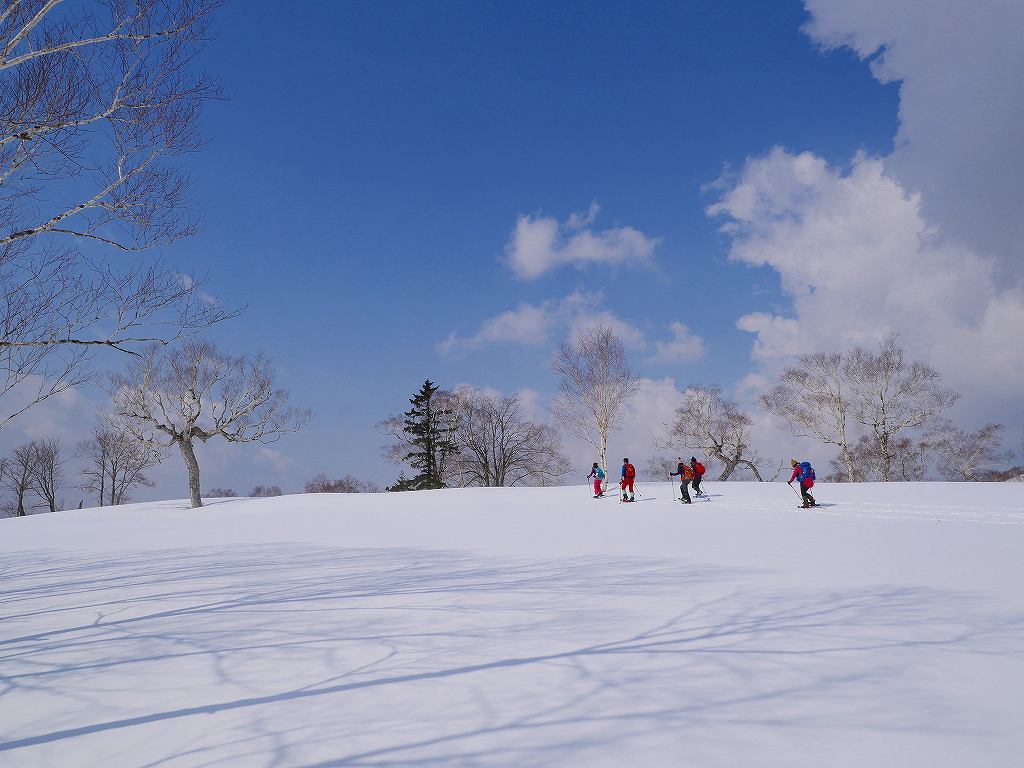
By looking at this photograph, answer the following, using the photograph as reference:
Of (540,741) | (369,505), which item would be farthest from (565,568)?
(369,505)

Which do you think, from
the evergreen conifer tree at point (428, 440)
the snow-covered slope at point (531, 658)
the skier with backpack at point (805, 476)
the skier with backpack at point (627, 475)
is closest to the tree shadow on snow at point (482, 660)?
the snow-covered slope at point (531, 658)

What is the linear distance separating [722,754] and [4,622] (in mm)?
7155

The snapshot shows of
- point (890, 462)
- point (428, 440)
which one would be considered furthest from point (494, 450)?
point (890, 462)

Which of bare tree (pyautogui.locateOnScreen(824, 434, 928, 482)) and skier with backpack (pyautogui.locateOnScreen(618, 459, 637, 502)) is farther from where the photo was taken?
bare tree (pyautogui.locateOnScreen(824, 434, 928, 482))

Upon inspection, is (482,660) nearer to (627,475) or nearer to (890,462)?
(627,475)

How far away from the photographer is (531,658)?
3.87 metres

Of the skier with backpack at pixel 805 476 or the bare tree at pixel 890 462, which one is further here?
the bare tree at pixel 890 462

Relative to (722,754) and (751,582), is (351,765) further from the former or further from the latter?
(751,582)

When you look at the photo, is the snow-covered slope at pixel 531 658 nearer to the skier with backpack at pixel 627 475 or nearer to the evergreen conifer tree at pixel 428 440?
the skier with backpack at pixel 627 475

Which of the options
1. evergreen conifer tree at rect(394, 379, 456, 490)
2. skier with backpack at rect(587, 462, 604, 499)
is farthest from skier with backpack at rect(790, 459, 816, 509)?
evergreen conifer tree at rect(394, 379, 456, 490)

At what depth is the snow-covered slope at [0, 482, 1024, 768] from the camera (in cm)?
280

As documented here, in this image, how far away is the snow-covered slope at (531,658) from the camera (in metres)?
2.80

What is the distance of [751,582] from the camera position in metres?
6.14

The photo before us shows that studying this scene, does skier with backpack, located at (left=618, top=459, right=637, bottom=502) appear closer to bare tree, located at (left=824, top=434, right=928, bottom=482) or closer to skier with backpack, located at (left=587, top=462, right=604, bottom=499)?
skier with backpack, located at (left=587, top=462, right=604, bottom=499)
